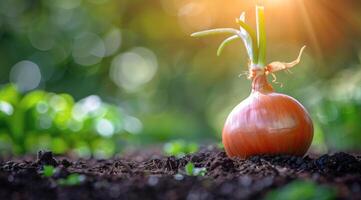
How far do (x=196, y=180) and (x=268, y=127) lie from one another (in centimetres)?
61

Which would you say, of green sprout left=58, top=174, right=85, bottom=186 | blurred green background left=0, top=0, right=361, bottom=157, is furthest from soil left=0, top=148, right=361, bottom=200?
blurred green background left=0, top=0, right=361, bottom=157

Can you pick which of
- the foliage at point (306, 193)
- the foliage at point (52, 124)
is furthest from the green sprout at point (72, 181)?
the foliage at point (52, 124)

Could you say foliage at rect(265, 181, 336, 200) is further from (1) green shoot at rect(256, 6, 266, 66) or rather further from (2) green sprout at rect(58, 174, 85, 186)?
(1) green shoot at rect(256, 6, 266, 66)

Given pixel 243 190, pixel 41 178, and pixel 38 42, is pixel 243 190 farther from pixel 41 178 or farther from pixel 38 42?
pixel 38 42

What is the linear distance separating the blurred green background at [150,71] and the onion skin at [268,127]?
1538 mm

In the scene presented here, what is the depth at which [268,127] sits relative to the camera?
2.35 meters

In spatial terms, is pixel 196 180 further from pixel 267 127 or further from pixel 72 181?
pixel 267 127

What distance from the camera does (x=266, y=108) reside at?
93.7 inches

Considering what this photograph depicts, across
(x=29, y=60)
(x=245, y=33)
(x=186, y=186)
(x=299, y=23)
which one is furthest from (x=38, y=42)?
(x=186, y=186)

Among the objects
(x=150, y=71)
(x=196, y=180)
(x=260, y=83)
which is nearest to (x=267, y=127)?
(x=260, y=83)

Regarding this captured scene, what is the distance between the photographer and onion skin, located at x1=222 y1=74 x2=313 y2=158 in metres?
2.36

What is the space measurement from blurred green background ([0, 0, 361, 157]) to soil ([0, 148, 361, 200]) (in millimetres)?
1743

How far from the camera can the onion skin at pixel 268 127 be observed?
2.36 m

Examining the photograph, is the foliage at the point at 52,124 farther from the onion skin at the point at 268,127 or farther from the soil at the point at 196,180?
the soil at the point at 196,180
